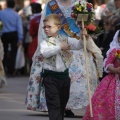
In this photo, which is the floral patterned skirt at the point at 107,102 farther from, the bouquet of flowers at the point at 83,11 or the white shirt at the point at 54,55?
the bouquet of flowers at the point at 83,11

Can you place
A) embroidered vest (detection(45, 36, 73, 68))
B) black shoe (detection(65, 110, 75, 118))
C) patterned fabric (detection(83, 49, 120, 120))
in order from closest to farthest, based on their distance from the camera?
1. embroidered vest (detection(45, 36, 73, 68))
2. patterned fabric (detection(83, 49, 120, 120))
3. black shoe (detection(65, 110, 75, 118))

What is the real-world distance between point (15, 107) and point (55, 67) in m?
3.73

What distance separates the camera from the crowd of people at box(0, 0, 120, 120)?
8.45 m

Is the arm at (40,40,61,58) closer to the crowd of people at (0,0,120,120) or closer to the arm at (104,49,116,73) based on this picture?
the crowd of people at (0,0,120,120)

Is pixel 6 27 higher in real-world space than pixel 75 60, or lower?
lower

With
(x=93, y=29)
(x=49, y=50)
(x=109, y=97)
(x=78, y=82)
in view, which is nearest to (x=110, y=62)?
(x=109, y=97)

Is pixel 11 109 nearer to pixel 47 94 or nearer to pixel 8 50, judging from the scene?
pixel 47 94

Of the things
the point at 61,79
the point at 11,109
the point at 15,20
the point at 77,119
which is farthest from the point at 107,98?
the point at 15,20

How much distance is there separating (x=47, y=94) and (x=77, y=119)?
2236mm

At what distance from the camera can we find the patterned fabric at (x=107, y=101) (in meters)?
8.77

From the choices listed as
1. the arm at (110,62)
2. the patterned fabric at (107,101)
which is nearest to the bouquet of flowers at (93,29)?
the arm at (110,62)

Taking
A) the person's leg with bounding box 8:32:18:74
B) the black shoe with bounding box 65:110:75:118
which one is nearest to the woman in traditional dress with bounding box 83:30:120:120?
the black shoe with bounding box 65:110:75:118

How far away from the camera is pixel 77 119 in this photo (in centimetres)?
1059

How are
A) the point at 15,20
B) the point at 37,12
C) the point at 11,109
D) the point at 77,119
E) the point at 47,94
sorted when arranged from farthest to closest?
the point at 15,20 → the point at 37,12 → the point at 11,109 → the point at 77,119 → the point at 47,94
